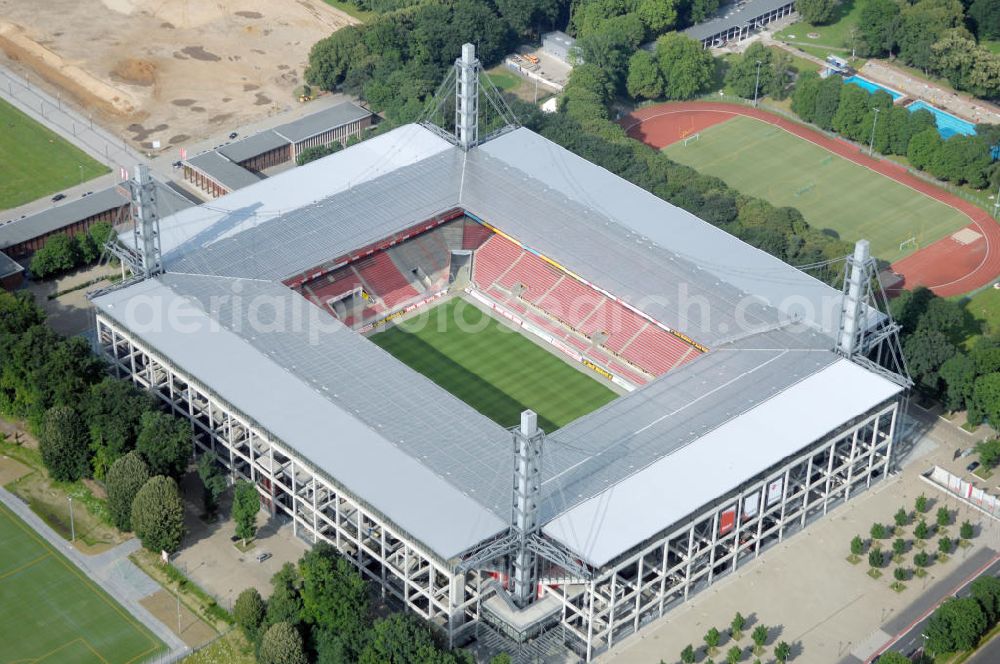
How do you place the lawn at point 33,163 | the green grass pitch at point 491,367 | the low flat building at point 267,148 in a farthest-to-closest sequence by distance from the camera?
the lawn at point 33,163 < the low flat building at point 267,148 < the green grass pitch at point 491,367

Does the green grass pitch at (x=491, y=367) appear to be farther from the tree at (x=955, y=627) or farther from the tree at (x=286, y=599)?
the tree at (x=955, y=627)

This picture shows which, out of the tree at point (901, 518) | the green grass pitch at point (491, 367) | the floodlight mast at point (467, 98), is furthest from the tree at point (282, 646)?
the floodlight mast at point (467, 98)

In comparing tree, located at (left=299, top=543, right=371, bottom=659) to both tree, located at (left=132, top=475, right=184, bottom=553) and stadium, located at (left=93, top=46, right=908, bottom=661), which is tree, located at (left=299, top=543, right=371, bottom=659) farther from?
tree, located at (left=132, top=475, right=184, bottom=553)

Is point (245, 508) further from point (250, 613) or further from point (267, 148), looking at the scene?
point (267, 148)

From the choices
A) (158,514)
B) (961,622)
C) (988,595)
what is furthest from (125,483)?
(988,595)

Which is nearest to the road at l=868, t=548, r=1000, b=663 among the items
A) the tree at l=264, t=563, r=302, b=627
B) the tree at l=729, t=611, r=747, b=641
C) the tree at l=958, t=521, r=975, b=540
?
the tree at l=958, t=521, r=975, b=540

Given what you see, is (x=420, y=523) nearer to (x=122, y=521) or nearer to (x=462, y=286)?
(x=122, y=521)

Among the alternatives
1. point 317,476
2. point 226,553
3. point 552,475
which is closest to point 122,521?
point 226,553
